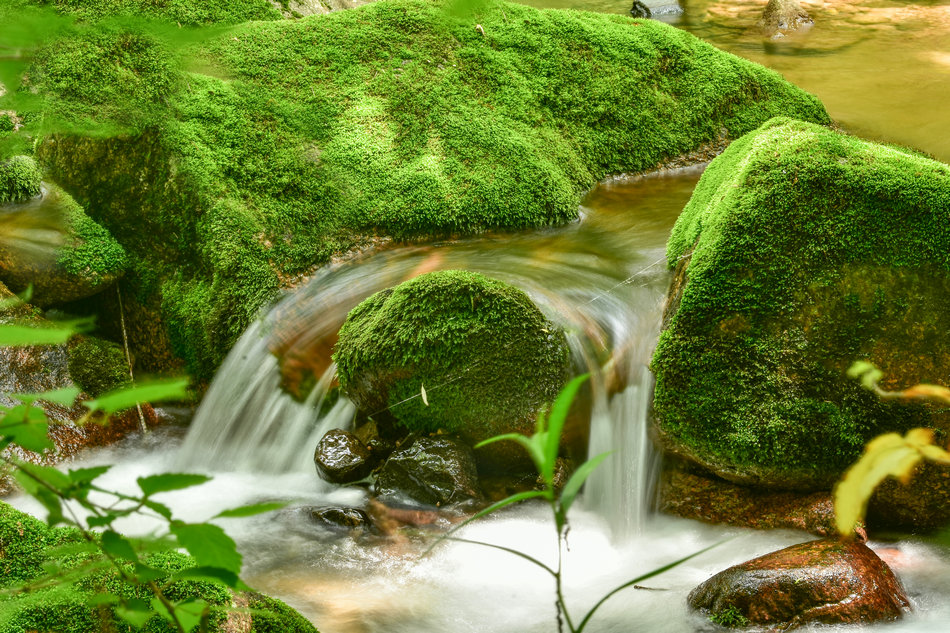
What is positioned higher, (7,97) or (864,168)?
(7,97)

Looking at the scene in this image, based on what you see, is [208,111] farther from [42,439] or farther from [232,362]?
[42,439]

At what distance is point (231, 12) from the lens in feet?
23.1

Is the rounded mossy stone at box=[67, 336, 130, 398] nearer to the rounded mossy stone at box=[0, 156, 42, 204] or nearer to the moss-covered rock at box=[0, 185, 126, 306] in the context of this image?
the moss-covered rock at box=[0, 185, 126, 306]

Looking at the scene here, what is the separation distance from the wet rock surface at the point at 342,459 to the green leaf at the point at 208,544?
3512 mm

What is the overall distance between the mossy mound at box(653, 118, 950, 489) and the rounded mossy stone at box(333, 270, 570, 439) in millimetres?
747

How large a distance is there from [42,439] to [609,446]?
358 centimetres

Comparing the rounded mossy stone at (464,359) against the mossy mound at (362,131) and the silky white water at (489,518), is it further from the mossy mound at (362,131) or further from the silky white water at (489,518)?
the mossy mound at (362,131)

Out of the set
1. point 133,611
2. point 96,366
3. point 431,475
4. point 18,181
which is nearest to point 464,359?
point 431,475

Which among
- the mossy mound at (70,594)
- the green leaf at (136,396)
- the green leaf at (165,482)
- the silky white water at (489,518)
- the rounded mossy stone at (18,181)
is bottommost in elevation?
the silky white water at (489,518)

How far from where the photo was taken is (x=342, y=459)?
4.40 metres

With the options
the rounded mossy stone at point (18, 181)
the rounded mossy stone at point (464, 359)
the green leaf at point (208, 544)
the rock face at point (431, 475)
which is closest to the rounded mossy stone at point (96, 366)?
the rounded mossy stone at point (18, 181)

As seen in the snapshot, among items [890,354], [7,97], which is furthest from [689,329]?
[7,97]

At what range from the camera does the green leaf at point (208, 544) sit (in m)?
0.90

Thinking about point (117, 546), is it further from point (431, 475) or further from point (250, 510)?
point (431, 475)
